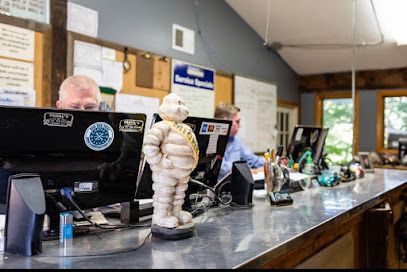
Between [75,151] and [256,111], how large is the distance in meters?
4.24

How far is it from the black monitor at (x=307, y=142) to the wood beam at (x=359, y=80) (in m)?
3.49

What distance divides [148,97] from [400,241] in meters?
2.30

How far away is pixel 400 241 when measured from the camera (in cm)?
279

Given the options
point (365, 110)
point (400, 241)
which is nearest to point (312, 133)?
point (400, 241)

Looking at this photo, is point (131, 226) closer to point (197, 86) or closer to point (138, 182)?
point (138, 182)

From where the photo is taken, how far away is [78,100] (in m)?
2.32

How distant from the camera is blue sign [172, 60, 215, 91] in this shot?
4.03m

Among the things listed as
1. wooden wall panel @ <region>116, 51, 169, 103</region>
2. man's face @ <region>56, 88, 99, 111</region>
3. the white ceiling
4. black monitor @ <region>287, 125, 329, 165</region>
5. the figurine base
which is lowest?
the figurine base

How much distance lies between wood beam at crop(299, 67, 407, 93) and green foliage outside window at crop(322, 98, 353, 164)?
271mm

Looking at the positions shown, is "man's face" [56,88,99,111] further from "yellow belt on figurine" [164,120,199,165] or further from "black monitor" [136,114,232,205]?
"yellow belt on figurine" [164,120,199,165]

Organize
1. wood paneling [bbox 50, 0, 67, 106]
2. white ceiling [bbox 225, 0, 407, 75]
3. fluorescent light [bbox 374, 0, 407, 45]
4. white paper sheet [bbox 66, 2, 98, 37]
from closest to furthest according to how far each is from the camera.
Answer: wood paneling [bbox 50, 0, 67, 106], white paper sheet [bbox 66, 2, 98, 37], fluorescent light [bbox 374, 0, 407, 45], white ceiling [bbox 225, 0, 407, 75]

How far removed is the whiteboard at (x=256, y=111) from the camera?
499 centimetres

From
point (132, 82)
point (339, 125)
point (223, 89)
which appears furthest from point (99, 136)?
point (339, 125)

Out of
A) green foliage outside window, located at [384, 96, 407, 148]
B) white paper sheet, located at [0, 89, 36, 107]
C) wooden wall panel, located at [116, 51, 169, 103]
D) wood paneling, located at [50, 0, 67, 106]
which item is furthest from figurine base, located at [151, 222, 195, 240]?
green foliage outside window, located at [384, 96, 407, 148]
